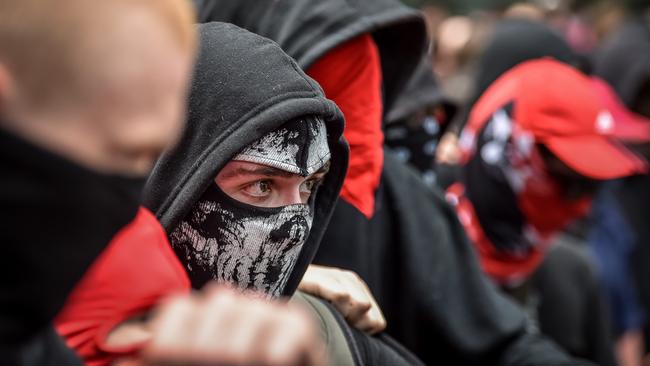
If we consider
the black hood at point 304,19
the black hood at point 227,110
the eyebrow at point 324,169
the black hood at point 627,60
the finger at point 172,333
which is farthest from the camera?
the black hood at point 627,60

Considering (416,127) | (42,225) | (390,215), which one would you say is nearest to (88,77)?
(42,225)

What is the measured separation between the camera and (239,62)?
77.6 inches

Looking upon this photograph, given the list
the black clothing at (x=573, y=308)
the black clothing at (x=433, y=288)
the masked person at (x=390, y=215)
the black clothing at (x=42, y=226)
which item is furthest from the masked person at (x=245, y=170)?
the black clothing at (x=573, y=308)

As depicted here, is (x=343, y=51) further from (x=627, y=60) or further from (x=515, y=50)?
(x=627, y=60)

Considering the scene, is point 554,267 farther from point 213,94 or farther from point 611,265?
point 213,94

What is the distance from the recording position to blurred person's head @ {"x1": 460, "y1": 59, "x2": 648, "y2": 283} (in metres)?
3.89

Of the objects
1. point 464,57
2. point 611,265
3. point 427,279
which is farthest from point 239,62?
point 464,57

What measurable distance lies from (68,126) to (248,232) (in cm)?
91

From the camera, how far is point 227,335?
3.03ft

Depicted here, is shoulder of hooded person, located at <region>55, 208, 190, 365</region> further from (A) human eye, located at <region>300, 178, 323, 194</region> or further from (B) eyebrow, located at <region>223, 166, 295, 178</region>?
(A) human eye, located at <region>300, 178, 323, 194</region>

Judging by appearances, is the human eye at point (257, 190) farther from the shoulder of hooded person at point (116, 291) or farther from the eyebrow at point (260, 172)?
the shoulder of hooded person at point (116, 291)

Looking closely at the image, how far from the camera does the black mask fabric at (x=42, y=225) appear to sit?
3.33 ft

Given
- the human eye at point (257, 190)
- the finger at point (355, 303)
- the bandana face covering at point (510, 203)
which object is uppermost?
the human eye at point (257, 190)

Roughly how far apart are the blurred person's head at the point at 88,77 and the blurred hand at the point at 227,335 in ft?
0.66
